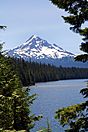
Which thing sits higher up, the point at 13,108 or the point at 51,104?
the point at 13,108

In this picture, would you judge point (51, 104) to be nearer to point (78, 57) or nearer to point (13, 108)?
point (13, 108)

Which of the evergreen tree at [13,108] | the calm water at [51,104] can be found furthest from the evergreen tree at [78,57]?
the evergreen tree at [13,108]

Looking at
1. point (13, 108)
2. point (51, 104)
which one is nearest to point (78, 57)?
point (13, 108)

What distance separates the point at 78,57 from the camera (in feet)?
45.2

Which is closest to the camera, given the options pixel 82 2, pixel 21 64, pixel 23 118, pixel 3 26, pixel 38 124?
pixel 3 26

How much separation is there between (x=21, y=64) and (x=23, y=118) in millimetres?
155191

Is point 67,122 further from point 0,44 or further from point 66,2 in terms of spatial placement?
point 0,44

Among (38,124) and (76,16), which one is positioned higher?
(76,16)

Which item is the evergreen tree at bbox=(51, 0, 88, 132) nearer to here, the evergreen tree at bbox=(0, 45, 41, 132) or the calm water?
the calm water

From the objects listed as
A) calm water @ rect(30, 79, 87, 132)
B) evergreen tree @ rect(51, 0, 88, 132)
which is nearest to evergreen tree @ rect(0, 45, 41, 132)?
calm water @ rect(30, 79, 87, 132)

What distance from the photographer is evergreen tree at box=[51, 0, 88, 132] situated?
13227 millimetres

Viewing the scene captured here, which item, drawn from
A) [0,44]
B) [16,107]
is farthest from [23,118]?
[0,44]

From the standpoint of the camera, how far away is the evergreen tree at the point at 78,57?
13227 millimetres

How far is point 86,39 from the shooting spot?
13.7m
